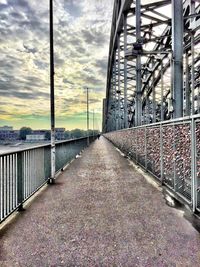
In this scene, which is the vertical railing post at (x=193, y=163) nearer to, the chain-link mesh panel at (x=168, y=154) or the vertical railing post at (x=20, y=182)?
the chain-link mesh panel at (x=168, y=154)

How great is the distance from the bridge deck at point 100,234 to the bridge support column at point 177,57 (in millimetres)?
4096

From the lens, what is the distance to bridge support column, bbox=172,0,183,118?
8930 mm

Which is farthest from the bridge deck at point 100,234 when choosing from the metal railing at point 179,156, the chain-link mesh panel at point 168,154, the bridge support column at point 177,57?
the bridge support column at point 177,57

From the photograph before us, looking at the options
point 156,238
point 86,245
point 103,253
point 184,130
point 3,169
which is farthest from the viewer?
point 184,130

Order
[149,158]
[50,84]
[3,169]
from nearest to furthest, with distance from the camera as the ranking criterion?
[3,169] < [50,84] < [149,158]

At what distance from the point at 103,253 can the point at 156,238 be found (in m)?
0.82

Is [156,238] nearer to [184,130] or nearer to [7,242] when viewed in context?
[7,242]

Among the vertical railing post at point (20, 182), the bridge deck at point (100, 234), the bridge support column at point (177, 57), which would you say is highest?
the bridge support column at point (177, 57)

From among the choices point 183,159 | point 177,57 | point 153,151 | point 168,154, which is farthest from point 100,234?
point 177,57

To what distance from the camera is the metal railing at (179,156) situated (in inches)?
175

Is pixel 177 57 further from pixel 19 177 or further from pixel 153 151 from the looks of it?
pixel 19 177

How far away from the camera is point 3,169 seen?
4066 millimetres

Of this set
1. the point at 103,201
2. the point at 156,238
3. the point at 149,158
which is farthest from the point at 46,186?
the point at 156,238

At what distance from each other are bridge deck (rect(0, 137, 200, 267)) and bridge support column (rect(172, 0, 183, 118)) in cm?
410
